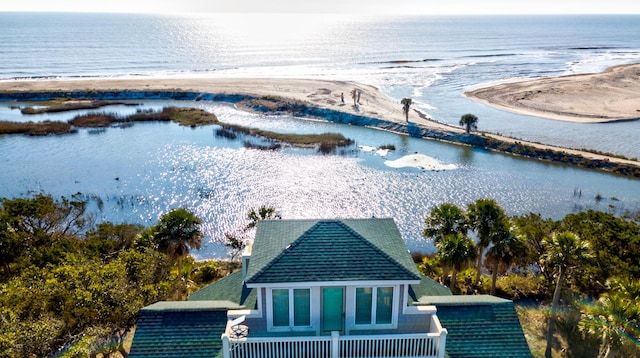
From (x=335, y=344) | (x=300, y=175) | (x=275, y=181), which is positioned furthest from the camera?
(x=300, y=175)

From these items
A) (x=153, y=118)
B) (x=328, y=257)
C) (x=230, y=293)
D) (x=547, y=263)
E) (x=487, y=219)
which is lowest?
(x=547, y=263)

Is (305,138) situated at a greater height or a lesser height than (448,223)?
lesser

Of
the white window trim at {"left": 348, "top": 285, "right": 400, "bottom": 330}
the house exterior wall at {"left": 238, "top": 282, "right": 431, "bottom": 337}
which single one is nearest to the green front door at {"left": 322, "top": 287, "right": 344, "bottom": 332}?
the house exterior wall at {"left": 238, "top": 282, "right": 431, "bottom": 337}

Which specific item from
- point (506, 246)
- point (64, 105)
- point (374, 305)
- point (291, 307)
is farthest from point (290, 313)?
point (64, 105)

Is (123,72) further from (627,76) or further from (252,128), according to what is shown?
(627,76)

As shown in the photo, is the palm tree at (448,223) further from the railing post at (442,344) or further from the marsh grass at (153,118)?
the marsh grass at (153,118)

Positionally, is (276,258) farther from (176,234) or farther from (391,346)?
(176,234)

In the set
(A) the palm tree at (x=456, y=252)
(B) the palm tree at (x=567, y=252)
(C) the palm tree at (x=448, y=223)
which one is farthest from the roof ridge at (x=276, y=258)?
(C) the palm tree at (x=448, y=223)
